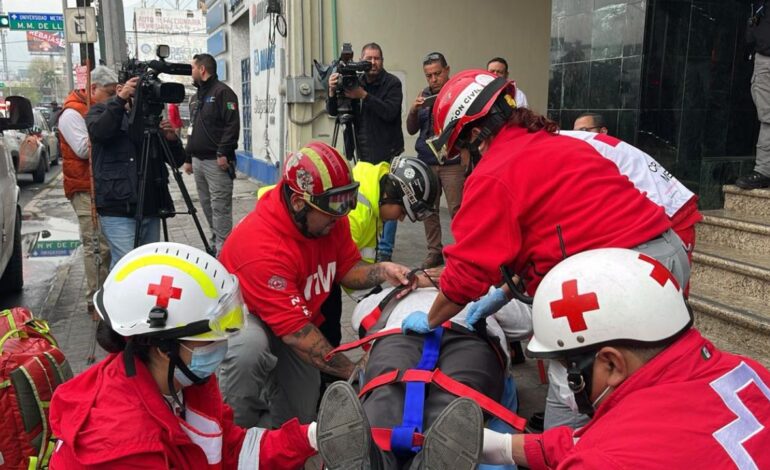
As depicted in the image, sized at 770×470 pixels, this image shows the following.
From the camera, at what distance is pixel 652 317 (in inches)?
63.6

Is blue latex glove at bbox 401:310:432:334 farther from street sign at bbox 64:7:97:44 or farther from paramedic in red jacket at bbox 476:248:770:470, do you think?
street sign at bbox 64:7:97:44

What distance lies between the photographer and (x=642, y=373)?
1567 millimetres

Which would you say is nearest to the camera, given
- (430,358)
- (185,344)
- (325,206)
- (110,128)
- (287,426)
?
(185,344)

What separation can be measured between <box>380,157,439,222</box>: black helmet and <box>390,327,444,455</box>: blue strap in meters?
1.25

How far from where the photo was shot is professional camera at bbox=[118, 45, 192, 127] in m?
4.68

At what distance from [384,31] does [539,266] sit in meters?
8.12

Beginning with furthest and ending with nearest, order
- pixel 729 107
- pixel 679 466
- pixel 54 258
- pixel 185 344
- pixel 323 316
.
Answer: pixel 54 258 < pixel 729 107 < pixel 323 316 < pixel 185 344 < pixel 679 466

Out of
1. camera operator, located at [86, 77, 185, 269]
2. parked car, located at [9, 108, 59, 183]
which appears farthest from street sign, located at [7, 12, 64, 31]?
camera operator, located at [86, 77, 185, 269]

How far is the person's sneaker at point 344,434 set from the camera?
6.35 feet

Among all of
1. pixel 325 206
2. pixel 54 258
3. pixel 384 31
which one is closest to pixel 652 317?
pixel 325 206

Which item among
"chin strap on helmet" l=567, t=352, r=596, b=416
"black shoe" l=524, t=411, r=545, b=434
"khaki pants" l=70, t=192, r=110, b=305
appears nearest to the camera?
"chin strap on helmet" l=567, t=352, r=596, b=416

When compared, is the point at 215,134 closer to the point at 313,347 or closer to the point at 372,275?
the point at 372,275

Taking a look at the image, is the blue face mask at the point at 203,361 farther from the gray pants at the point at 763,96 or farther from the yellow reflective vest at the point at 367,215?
the gray pants at the point at 763,96

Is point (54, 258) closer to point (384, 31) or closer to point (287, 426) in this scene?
point (384, 31)
